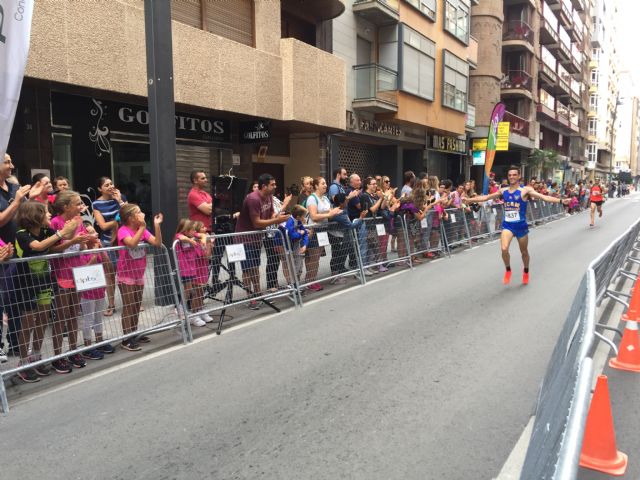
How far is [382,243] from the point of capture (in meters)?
10.1

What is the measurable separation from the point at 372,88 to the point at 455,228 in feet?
25.0

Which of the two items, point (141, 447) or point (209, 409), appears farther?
point (209, 409)

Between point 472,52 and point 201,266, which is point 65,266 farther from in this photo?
point 472,52

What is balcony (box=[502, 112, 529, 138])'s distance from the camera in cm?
3419

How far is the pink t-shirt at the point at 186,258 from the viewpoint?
6227mm

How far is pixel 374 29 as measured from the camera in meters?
20.0

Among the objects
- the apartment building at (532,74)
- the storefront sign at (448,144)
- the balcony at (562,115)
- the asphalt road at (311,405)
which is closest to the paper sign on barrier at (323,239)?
the asphalt road at (311,405)

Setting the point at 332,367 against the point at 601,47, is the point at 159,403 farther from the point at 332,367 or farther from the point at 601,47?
the point at 601,47

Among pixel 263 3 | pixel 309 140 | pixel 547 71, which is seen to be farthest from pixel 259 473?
pixel 547 71

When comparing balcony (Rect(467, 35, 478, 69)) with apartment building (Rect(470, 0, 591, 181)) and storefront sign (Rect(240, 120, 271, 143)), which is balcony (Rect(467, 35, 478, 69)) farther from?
storefront sign (Rect(240, 120, 271, 143))

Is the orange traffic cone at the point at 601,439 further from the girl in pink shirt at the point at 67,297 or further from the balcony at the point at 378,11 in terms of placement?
the balcony at the point at 378,11

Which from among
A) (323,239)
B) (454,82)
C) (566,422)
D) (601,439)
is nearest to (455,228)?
(323,239)

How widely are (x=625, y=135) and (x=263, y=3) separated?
116300 millimetres

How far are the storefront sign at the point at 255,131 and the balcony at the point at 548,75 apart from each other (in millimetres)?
35093
